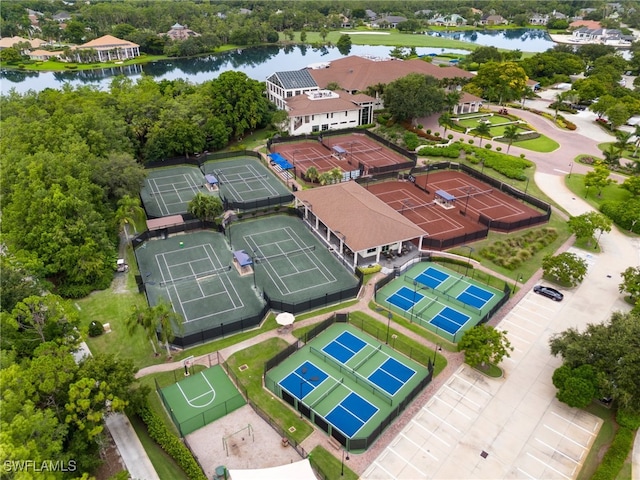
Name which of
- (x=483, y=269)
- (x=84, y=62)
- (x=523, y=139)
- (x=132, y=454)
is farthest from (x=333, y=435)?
(x=84, y=62)

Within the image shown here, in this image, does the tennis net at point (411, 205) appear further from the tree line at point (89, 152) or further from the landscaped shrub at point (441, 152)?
the tree line at point (89, 152)

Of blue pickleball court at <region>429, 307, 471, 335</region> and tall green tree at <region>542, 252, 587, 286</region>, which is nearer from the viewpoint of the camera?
blue pickleball court at <region>429, 307, 471, 335</region>

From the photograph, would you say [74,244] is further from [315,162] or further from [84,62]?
[84,62]

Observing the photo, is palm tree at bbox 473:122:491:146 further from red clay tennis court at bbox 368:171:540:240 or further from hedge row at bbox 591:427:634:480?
hedge row at bbox 591:427:634:480

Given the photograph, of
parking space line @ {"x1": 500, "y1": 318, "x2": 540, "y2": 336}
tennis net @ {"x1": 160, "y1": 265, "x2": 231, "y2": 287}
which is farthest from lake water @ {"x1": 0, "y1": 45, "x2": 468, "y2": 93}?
parking space line @ {"x1": 500, "y1": 318, "x2": 540, "y2": 336}

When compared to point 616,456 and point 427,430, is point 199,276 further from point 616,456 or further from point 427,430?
point 616,456
